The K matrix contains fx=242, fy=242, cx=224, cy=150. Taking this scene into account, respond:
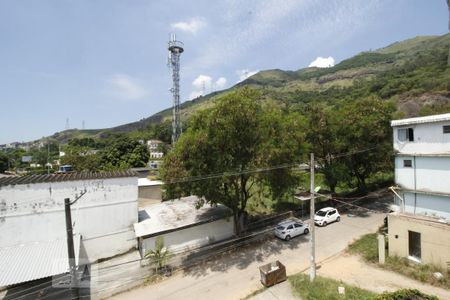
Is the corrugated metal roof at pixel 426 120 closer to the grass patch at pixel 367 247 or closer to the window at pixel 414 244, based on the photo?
the window at pixel 414 244

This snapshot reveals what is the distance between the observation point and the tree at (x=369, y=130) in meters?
20.3

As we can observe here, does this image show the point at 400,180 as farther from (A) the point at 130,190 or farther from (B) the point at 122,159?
(B) the point at 122,159

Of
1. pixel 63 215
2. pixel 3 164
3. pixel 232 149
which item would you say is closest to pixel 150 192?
pixel 63 215

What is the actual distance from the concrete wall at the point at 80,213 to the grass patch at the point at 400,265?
15.5m

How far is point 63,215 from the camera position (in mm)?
15625

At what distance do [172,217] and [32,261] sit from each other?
8414 millimetres

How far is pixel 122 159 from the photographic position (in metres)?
54.6

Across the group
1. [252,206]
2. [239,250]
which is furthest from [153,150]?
Answer: [239,250]

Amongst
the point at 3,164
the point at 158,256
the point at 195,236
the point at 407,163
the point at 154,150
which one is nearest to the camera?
the point at 158,256

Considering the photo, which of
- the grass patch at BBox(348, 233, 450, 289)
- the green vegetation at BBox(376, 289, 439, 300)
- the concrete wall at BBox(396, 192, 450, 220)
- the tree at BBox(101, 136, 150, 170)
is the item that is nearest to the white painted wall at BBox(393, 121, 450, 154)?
the concrete wall at BBox(396, 192, 450, 220)

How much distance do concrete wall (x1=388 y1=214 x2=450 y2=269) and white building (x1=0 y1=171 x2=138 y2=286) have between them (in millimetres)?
16790

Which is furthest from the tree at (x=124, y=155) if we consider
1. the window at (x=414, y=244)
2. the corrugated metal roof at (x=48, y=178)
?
the window at (x=414, y=244)

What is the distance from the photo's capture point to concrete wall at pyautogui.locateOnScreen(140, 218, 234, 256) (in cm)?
1607

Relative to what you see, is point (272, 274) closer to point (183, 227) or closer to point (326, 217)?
point (183, 227)
